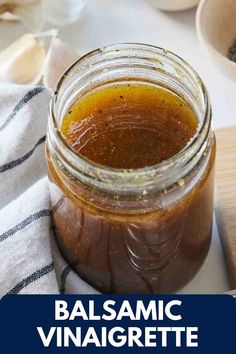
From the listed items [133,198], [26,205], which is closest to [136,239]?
[133,198]

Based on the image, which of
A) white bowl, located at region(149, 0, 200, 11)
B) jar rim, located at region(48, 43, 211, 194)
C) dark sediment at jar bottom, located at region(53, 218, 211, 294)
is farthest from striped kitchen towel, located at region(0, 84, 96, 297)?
white bowl, located at region(149, 0, 200, 11)

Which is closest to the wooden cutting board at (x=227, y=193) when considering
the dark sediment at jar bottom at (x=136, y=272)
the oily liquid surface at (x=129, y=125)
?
the dark sediment at jar bottom at (x=136, y=272)

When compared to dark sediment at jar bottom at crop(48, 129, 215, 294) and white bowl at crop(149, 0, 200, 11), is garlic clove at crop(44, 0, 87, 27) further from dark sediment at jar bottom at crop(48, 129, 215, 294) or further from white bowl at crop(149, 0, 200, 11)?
dark sediment at jar bottom at crop(48, 129, 215, 294)

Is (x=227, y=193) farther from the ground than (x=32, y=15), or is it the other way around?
(x=32, y=15)

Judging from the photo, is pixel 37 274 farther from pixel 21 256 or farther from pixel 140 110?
pixel 140 110

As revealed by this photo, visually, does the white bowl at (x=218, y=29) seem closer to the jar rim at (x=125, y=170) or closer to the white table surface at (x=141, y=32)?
the white table surface at (x=141, y=32)

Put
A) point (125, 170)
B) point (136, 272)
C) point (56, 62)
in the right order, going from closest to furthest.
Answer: point (125, 170) < point (136, 272) < point (56, 62)

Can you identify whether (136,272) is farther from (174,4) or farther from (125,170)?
(174,4)
